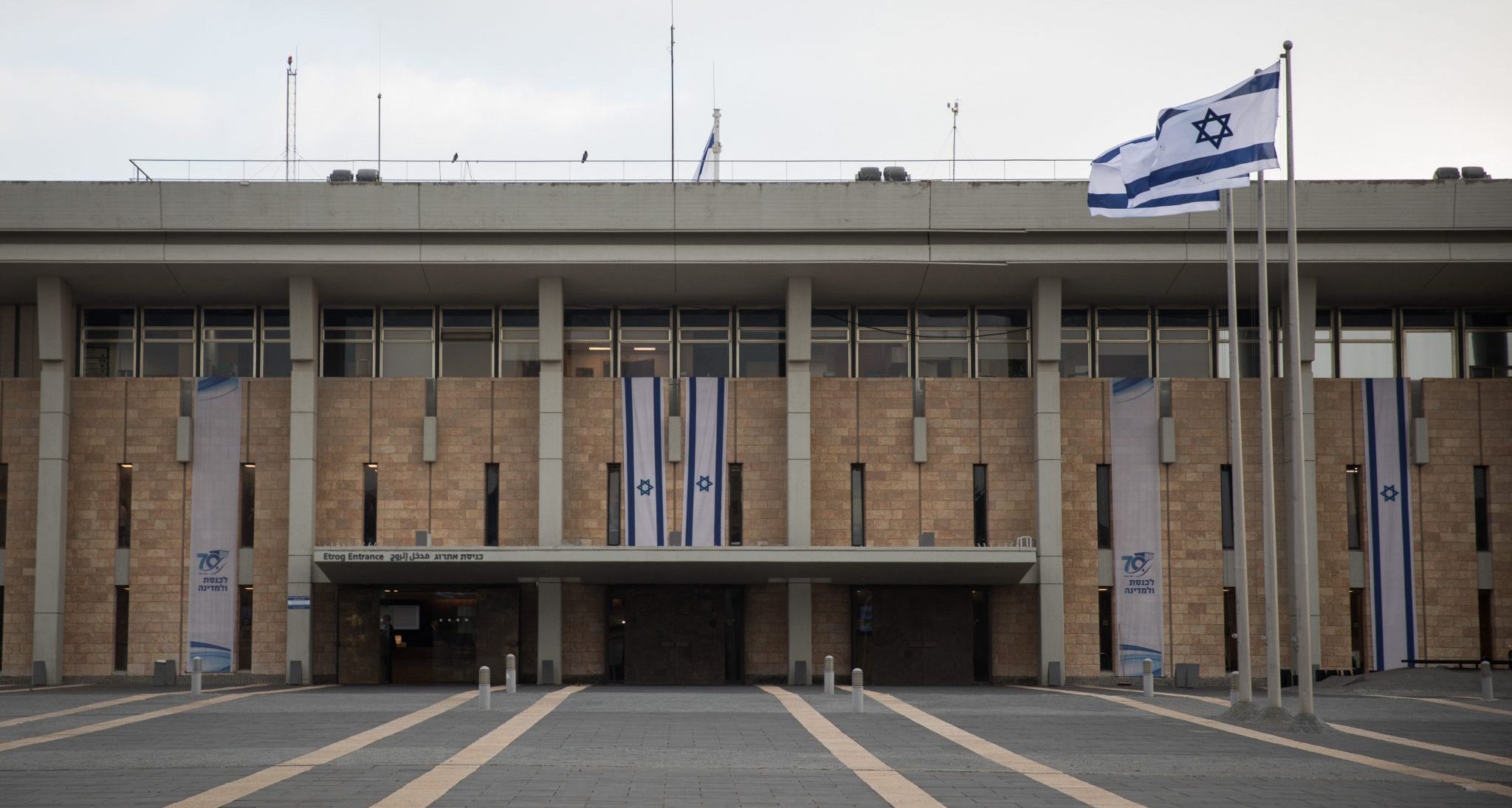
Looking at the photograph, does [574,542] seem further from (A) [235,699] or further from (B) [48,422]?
(B) [48,422]

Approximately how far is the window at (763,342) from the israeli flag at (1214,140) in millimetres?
16826

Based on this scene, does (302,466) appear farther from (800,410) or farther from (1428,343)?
(1428,343)

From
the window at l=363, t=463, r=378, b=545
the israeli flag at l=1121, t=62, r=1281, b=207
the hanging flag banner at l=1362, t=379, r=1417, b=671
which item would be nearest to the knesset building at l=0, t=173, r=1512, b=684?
the window at l=363, t=463, r=378, b=545

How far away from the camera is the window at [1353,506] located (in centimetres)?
4206

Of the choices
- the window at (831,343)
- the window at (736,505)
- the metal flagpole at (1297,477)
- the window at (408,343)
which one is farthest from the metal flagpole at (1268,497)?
the window at (408,343)

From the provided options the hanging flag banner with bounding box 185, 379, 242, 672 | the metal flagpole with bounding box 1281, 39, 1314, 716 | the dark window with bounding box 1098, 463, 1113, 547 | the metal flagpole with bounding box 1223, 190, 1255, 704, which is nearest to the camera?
the metal flagpole with bounding box 1281, 39, 1314, 716

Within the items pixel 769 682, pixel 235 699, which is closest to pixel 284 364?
pixel 235 699

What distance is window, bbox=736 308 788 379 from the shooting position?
4331 centimetres

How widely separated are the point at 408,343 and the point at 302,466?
5044mm

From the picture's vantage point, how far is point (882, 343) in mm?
43625

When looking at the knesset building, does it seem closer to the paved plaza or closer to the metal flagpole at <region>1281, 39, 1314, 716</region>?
the paved plaza

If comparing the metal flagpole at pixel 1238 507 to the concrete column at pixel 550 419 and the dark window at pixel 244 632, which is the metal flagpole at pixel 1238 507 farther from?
the dark window at pixel 244 632

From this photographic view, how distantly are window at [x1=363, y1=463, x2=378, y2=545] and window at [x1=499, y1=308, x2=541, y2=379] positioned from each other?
16.0ft

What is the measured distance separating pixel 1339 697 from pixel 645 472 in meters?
20.0
